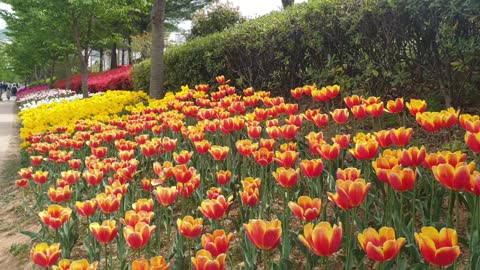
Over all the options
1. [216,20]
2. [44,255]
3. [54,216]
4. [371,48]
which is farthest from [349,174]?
[216,20]

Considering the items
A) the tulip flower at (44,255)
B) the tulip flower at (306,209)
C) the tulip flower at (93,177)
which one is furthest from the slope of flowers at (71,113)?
the tulip flower at (306,209)

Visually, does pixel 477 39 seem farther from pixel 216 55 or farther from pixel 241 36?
pixel 216 55

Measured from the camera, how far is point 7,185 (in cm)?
670

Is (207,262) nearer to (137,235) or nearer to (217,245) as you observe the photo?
(217,245)

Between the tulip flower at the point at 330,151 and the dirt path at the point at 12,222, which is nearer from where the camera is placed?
the tulip flower at the point at 330,151

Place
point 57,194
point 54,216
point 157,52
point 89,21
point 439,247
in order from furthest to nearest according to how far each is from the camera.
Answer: point 89,21 < point 157,52 < point 57,194 < point 54,216 < point 439,247

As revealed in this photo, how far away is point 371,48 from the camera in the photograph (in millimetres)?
4609

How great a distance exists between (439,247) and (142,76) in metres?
11.5

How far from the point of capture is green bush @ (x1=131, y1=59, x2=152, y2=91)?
11.8 metres

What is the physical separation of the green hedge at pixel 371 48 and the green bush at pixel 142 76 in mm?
5014

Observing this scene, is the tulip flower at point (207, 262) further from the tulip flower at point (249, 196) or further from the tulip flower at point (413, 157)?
the tulip flower at point (413, 157)

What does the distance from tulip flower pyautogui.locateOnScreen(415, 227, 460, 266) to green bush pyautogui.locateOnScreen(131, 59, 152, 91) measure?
10915 mm

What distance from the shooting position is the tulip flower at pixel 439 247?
1.27m

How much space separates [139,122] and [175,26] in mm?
30702
